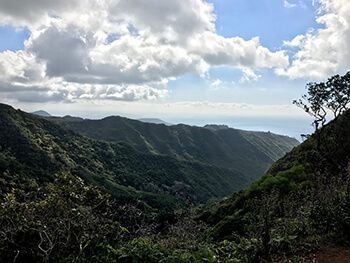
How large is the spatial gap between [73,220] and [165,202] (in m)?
165

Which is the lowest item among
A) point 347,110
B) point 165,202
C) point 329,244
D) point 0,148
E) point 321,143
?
point 165,202

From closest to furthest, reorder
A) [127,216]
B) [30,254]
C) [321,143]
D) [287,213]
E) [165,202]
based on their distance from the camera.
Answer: [30,254], [287,213], [127,216], [321,143], [165,202]

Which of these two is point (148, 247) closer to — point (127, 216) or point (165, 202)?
point (127, 216)

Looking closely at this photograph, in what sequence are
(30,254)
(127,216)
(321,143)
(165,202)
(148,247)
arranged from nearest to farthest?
1. (148,247)
2. (30,254)
3. (127,216)
4. (321,143)
5. (165,202)

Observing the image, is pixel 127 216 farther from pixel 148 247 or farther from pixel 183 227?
pixel 148 247

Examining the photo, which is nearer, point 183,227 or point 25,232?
point 25,232

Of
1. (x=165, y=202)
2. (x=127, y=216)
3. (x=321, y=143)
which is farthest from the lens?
(x=165, y=202)

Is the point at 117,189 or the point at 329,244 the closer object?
the point at 329,244

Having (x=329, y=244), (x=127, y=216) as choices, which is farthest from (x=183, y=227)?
(x=329, y=244)

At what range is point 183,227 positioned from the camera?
48.8 feet

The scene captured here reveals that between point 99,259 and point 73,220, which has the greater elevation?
point 73,220

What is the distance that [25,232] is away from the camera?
1137 cm

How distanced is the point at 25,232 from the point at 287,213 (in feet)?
28.5

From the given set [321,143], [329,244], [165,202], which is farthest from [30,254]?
[165,202]
